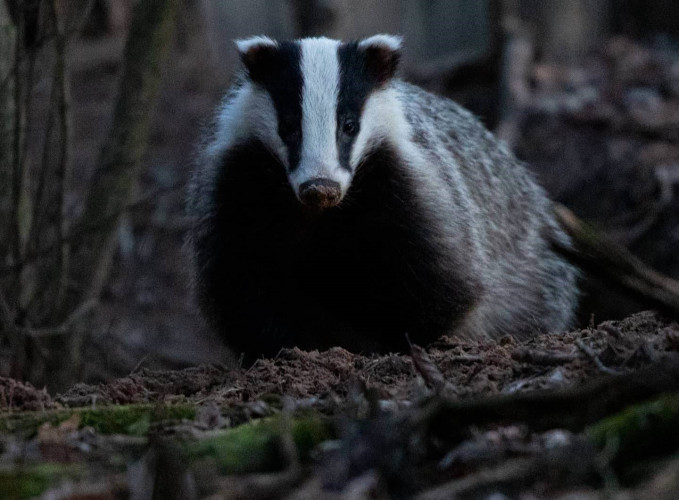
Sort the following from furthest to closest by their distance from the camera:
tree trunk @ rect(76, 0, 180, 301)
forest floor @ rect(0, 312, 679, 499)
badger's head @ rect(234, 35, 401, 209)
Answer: tree trunk @ rect(76, 0, 180, 301) < badger's head @ rect(234, 35, 401, 209) < forest floor @ rect(0, 312, 679, 499)

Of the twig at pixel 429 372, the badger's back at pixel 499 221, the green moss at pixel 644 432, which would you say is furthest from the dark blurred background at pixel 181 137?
the green moss at pixel 644 432

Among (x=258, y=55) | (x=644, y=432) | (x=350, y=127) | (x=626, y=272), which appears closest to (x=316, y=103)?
(x=350, y=127)

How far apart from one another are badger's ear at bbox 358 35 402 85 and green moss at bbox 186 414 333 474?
7.67ft

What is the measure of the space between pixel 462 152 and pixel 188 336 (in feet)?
10.8

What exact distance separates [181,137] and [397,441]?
24.9 feet

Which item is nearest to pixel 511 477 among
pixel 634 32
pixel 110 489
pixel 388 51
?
pixel 110 489

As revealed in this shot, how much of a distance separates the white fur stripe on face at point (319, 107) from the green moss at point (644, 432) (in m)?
1.85

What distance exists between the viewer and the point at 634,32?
9.73 m

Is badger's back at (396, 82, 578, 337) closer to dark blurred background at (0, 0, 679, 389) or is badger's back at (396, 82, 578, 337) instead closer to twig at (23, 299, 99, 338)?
dark blurred background at (0, 0, 679, 389)

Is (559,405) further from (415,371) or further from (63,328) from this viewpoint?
(63,328)

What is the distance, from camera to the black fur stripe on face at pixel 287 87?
420 centimetres

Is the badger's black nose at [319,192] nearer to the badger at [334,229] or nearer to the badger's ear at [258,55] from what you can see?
the badger at [334,229]

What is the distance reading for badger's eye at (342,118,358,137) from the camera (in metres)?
4.27

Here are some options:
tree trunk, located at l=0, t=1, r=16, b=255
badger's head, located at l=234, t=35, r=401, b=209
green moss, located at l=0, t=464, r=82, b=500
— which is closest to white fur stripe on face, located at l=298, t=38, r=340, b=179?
badger's head, located at l=234, t=35, r=401, b=209
